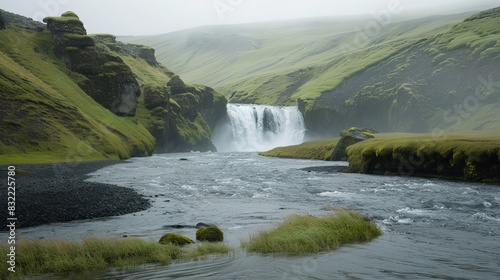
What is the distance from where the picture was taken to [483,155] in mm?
46656

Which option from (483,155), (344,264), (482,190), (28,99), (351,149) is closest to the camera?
(344,264)

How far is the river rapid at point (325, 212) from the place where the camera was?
53.2ft

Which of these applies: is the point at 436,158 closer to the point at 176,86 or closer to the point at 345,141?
the point at 345,141

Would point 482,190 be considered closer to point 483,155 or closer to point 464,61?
point 483,155

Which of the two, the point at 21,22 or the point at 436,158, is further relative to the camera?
the point at 21,22

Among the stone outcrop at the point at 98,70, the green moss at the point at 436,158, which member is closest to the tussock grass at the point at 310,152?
the green moss at the point at 436,158

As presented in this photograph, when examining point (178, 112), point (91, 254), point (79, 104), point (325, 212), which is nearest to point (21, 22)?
point (178, 112)

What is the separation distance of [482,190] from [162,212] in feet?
89.3

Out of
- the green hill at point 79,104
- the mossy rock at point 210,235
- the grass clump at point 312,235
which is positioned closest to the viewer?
the grass clump at point 312,235

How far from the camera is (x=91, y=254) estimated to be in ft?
56.1

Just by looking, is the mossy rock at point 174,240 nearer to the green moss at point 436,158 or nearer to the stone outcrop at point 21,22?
the green moss at point 436,158

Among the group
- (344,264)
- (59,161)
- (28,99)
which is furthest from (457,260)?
(28,99)

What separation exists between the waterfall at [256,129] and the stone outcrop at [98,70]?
48507 millimetres

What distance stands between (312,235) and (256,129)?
154 m
